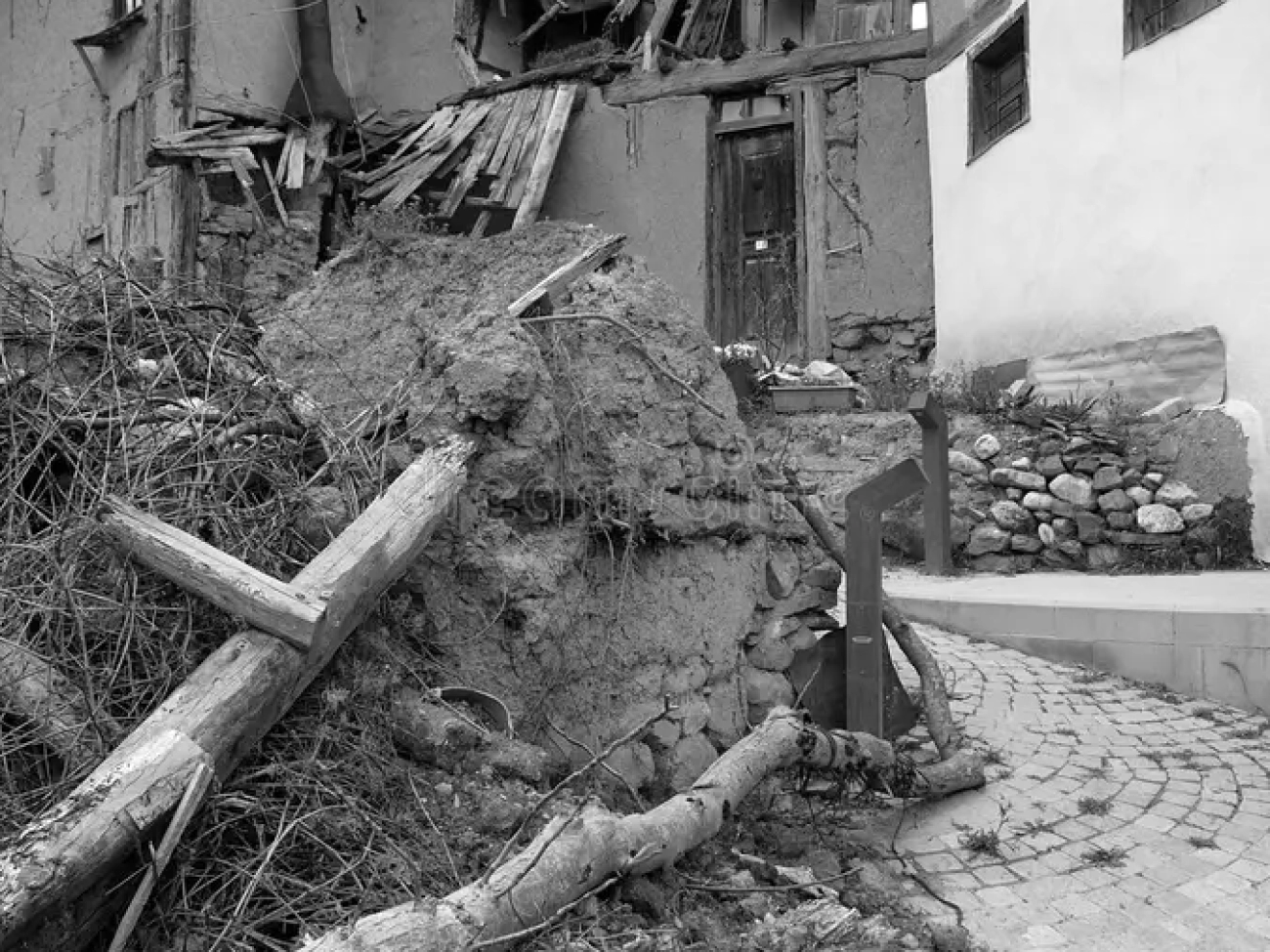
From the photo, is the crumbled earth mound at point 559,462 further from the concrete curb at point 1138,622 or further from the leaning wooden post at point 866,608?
the concrete curb at point 1138,622

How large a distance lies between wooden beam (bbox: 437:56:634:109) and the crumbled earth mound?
876 centimetres

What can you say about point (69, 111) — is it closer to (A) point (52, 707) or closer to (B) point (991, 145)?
(B) point (991, 145)

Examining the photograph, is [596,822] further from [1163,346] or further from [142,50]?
[142,50]

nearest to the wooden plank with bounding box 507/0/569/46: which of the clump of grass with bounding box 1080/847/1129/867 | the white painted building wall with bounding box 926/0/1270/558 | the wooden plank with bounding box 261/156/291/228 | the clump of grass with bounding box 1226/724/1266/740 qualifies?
the wooden plank with bounding box 261/156/291/228

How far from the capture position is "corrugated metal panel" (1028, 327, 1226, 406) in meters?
7.91

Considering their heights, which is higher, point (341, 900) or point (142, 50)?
point (142, 50)

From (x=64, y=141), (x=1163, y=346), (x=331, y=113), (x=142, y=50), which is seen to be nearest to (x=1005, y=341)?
(x=1163, y=346)

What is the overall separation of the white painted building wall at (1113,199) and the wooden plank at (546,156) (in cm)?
419

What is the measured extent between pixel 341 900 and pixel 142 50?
12.9 metres

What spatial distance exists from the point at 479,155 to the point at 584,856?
35.7 feet

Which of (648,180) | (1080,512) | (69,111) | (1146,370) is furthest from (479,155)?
(1080,512)

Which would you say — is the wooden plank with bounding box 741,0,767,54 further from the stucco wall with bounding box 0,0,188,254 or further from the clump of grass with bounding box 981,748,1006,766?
the clump of grass with bounding box 981,748,1006,766

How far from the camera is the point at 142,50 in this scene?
12.4 m

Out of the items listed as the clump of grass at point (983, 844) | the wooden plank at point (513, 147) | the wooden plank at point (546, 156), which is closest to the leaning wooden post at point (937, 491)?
the clump of grass at point (983, 844)
